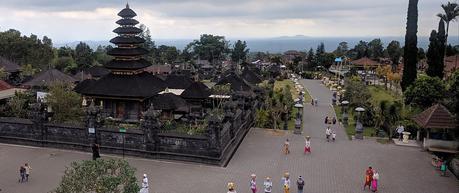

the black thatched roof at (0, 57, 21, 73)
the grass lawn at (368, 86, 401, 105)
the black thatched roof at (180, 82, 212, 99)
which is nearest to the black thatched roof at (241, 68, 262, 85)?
the grass lawn at (368, 86, 401, 105)

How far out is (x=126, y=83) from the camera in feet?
101

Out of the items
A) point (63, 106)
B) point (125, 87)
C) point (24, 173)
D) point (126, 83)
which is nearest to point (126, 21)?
point (126, 83)

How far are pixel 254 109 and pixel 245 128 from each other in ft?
15.2

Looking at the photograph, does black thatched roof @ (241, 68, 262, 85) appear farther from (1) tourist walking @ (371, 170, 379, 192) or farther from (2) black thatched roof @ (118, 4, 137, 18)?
(1) tourist walking @ (371, 170, 379, 192)

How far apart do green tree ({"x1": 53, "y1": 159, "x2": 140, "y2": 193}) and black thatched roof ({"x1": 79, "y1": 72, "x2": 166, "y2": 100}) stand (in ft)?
64.9

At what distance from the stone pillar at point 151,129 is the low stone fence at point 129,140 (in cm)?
9

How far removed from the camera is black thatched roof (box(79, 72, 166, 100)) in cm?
2983

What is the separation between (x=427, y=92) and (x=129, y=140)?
22.9 meters

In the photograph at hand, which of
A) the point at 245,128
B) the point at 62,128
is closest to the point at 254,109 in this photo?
Result: the point at 245,128

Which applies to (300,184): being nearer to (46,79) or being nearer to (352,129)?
(352,129)

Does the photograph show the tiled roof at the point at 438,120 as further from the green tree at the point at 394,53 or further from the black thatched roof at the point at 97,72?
the green tree at the point at 394,53

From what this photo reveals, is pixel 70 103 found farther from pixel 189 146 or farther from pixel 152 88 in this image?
pixel 189 146

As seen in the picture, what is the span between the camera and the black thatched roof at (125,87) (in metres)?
29.8

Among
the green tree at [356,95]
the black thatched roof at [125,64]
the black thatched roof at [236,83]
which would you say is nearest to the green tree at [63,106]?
the black thatched roof at [125,64]
